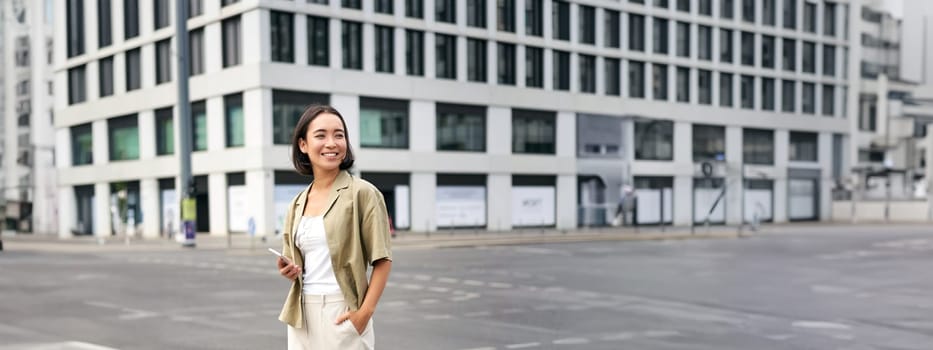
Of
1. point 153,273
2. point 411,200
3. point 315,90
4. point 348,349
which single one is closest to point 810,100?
point 411,200

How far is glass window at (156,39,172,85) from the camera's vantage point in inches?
1778

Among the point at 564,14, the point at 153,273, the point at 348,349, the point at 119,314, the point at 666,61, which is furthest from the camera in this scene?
the point at 666,61

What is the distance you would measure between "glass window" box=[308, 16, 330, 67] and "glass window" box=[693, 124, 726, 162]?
27.4 meters

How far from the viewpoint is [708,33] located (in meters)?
58.2

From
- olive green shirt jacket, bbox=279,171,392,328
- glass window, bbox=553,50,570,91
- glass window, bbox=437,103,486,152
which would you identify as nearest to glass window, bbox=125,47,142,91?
glass window, bbox=437,103,486,152

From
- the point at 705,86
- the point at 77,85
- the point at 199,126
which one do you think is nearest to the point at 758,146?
the point at 705,86

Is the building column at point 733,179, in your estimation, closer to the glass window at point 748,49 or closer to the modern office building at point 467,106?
the modern office building at point 467,106

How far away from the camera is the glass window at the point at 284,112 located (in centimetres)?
3975

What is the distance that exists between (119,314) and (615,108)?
43.9m

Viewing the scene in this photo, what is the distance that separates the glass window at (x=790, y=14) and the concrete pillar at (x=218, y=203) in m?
41.8

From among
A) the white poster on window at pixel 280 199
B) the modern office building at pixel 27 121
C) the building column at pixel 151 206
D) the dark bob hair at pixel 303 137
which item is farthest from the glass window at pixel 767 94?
the dark bob hair at pixel 303 137

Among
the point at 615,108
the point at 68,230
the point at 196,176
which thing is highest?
the point at 615,108

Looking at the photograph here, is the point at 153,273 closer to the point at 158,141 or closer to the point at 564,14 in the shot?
the point at 158,141

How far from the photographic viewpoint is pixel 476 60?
4672 centimetres
